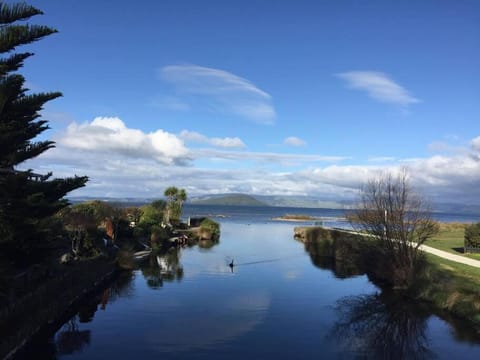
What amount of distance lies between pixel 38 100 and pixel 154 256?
2858 cm

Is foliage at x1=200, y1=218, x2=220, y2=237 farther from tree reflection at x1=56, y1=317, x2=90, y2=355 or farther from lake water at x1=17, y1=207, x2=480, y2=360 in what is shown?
tree reflection at x1=56, y1=317, x2=90, y2=355

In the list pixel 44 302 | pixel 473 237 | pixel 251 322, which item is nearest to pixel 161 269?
pixel 251 322

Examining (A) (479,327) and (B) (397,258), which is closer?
(A) (479,327)

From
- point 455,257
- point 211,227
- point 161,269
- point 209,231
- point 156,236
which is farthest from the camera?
point 211,227

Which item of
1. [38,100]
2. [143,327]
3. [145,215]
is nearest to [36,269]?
[143,327]

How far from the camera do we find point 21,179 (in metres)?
21.8

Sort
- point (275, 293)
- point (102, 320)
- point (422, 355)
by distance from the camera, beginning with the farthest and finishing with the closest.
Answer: point (275, 293)
point (102, 320)
point (422, 355)

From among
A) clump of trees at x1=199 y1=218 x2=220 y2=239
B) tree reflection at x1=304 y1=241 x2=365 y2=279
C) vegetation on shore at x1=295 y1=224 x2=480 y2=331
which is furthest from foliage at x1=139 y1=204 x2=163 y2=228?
vegetation on shore at x1=295 y1=224 x2=480 y2=331

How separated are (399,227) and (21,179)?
23.4m

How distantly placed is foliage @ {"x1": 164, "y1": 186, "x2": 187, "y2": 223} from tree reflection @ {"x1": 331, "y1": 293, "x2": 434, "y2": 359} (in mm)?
46504

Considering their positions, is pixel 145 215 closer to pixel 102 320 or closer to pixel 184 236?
pixel 184 236

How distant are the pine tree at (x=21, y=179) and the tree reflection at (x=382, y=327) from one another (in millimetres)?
15174

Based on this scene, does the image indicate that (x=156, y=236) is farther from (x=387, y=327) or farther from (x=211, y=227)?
(x=387, y=327)

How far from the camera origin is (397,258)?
101 feet
